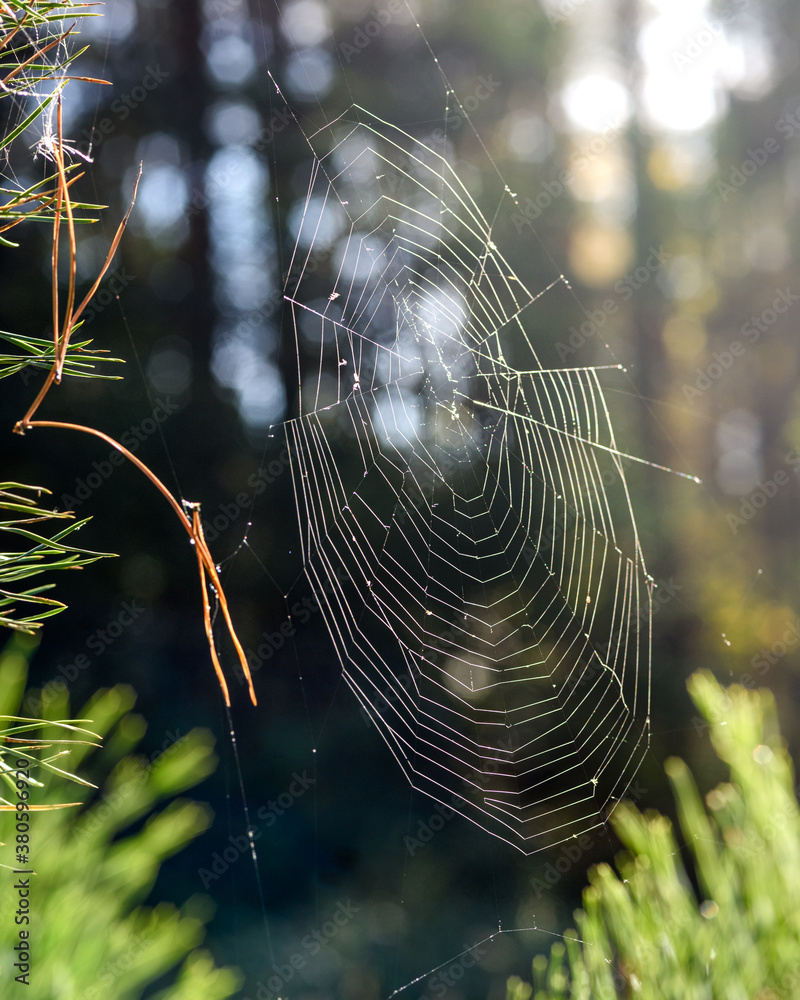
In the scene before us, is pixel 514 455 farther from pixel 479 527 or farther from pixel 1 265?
pixel 1 265

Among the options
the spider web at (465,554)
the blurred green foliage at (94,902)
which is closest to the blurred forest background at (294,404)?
the spider web at (465,554)

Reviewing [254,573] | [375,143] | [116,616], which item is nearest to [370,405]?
[254,573]

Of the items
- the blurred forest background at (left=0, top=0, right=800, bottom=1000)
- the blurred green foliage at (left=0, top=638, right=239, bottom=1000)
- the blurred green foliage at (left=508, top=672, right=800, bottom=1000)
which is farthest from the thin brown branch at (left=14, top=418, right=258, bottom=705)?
the blurred forest background at (left=0, top=0, right=800, bottom=1000)

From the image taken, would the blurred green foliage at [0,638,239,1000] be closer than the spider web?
Yes

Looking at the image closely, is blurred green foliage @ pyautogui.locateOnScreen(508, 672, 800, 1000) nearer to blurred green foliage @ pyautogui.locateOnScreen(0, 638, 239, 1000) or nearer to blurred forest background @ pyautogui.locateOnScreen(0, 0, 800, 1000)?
blurred green foliage @ pyautogui.locateOnScreen(0, 638, 239, 1000)

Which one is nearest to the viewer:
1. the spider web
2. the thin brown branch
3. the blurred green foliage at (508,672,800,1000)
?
the thin brown branch

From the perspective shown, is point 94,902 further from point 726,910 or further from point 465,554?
point 465,554
